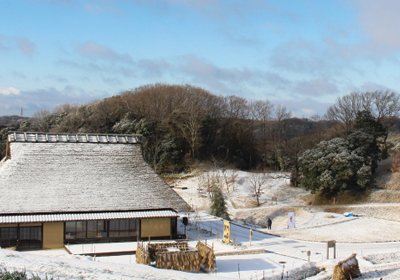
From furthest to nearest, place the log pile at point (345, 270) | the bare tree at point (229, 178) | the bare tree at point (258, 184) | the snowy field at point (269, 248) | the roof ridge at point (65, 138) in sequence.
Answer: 1. the bare tree at point (229, 178)
2. the bare tree at point (258, 184)
3. the roof ridge at point (65, 138)
4. the log pile at point (345, 270)
5. the snowy field at point (269, 248)

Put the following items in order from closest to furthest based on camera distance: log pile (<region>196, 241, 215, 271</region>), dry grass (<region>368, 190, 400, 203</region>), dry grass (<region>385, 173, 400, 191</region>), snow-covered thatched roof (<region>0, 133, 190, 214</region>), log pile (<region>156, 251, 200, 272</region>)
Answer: log pile (<region>156, 251, 200, 272</region>) → log pile (<region>196, 241, 215, 271</region>) → snow-covered thatched roof (<region>0, 133, 190, 214</region>) → dry grass (<region>368, 190, 400, 203</region>) → dry grass (<region>385, 173, 400, 191</region>)

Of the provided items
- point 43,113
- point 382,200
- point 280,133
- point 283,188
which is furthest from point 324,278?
point 43,113

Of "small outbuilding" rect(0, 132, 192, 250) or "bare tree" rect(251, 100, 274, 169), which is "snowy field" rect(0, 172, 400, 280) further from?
"bare tree" rect(251, 100, 274, 169)

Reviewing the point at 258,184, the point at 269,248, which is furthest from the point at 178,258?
the point at 258,184

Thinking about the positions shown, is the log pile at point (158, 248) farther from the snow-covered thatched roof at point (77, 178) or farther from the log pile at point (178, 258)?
the snow-covered thatched roof at point (77, 178)

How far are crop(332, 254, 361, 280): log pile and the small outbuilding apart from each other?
9450mm

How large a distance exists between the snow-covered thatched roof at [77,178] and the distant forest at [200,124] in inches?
1132

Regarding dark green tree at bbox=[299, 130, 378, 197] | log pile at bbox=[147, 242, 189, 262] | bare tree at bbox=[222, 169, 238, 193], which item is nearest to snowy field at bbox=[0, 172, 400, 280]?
log pile at bbox=[147, 242, 189, 262]

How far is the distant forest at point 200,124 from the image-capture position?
185ft

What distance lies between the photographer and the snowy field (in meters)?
14.8

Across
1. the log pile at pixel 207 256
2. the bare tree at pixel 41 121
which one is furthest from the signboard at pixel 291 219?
the bare tree at pixel 41 121

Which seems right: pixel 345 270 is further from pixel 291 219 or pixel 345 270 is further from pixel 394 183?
pixel 394 183

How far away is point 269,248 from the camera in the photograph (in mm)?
23703

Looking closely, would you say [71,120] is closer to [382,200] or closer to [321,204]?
[321,204]
